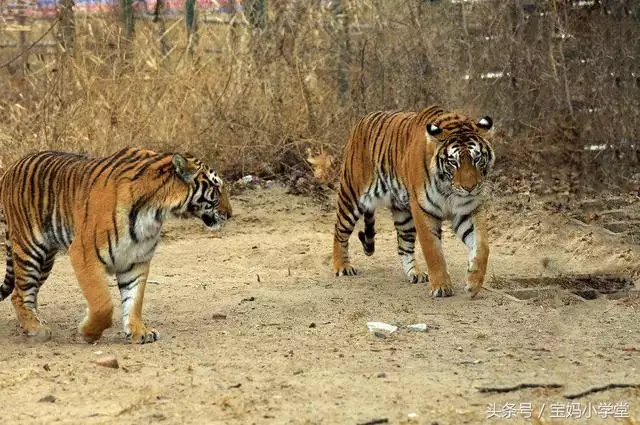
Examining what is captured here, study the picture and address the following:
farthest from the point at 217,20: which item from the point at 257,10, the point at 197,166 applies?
the point at 197,166

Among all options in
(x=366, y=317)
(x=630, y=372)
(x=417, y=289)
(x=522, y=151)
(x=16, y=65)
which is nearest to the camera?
(x=630, y=372)

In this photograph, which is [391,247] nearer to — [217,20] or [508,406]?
[217,20]

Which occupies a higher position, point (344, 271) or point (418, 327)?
point (418, 327)

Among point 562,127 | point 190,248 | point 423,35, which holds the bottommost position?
point 190,248

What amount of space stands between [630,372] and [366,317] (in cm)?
185

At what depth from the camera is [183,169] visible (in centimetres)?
601

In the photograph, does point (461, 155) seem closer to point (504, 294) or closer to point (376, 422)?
point (504, 294)

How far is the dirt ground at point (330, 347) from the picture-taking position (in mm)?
4652

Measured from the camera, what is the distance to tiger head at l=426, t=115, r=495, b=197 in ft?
22.8

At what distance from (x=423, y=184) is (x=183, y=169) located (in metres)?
1.90

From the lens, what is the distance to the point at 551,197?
33.7ft

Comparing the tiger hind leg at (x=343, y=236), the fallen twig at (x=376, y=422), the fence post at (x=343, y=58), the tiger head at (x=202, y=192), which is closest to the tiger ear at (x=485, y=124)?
the tiger hind leg at (x=343, y=236)

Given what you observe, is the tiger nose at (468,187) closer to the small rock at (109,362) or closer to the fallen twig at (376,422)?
the small rock at (109,362)

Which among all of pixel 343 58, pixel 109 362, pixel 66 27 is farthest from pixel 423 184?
pixel 66 27
